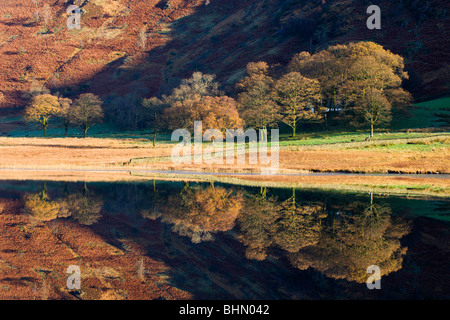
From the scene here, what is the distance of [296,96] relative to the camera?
75.1m

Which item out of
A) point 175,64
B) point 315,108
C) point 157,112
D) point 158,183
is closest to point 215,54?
point 175,64

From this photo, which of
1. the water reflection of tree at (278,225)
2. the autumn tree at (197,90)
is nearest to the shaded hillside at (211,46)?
the autumn tree at (197,90)

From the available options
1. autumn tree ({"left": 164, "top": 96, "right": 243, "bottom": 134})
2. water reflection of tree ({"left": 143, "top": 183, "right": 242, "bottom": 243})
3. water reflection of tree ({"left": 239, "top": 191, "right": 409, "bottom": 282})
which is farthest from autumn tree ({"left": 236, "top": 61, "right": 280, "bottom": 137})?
water reflection of tree ({"left": 239, "top": 191, "right": 409, "bottom": 282})

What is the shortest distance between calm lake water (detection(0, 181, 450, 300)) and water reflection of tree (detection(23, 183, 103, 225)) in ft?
0.21

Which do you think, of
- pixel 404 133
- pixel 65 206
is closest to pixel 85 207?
pixel 65 206

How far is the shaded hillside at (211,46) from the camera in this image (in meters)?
118

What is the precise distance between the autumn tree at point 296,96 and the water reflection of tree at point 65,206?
53229 mm

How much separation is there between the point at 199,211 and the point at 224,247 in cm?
767

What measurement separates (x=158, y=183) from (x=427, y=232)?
80.0ft

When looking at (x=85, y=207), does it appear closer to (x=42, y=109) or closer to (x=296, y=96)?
(x=296, y=96)

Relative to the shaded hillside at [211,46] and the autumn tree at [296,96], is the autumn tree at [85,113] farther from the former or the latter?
the autumn tree at [296,96]

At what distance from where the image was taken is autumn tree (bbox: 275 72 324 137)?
7500cm
